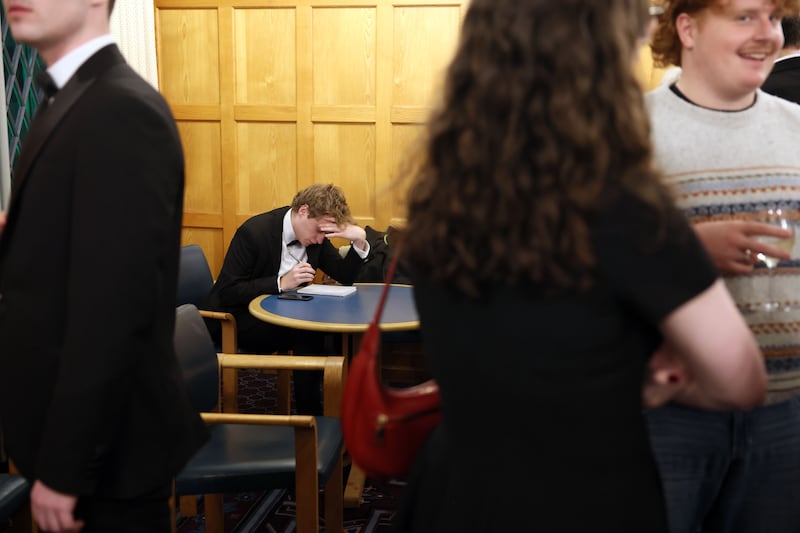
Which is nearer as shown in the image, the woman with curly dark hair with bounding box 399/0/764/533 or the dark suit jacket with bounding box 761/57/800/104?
the woman with curly dark hair with bounding box 399/0/764/533

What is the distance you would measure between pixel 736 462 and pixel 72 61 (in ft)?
4.25

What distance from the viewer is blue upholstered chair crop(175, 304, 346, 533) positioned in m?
2.12

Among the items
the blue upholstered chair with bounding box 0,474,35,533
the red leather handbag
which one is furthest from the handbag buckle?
the blue upholstered chair with bounding box 0,474,35,533

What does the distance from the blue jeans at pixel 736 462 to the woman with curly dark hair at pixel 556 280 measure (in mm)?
402

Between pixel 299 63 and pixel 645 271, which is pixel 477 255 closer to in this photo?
pixel 645 271

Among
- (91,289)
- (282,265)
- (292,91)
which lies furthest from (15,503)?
(292,91)

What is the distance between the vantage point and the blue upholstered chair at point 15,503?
6.19 feet

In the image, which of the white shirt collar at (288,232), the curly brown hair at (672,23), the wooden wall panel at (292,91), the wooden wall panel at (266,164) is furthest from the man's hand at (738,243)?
the wooden wall panel at (266,164)

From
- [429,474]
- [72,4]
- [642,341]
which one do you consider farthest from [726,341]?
[72,4]

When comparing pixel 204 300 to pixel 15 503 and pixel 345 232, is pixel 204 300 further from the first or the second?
pixel 15 503

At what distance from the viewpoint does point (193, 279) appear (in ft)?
11.9

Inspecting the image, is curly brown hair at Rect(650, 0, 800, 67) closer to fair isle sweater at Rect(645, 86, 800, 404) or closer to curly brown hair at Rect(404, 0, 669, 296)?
fair isle sweater at Rect(645, 86, 800, 404)

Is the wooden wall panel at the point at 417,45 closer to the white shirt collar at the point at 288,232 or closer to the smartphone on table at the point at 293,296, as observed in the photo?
the white shirt collar at the point at 288,232

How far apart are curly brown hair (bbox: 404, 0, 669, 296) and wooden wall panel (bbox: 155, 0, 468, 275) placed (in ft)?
12.7
